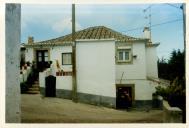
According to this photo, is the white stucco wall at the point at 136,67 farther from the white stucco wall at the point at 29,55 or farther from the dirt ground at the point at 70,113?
the white stucco wall at the point at 29,55

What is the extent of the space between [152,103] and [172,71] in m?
0.44

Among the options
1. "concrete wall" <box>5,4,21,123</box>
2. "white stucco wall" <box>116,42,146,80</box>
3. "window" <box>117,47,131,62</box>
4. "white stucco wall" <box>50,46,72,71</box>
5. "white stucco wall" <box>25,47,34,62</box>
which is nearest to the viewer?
"concrete wall" <box>5,4,21,123</box>

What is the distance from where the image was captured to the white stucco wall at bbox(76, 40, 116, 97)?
3727mm

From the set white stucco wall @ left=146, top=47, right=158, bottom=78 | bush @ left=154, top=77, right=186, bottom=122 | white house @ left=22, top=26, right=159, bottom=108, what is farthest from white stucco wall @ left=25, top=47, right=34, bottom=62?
bush @ left=154, top=77, right=186, bottom=122

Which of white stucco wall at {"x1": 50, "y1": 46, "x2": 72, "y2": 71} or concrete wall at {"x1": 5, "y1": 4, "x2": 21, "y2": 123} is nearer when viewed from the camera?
concrete wall at {"x1": 5, "y1": 4, "x2": 21, "y2": 123}

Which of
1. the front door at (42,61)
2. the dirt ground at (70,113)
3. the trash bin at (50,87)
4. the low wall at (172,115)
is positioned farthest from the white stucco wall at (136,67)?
the front door at (42,61)

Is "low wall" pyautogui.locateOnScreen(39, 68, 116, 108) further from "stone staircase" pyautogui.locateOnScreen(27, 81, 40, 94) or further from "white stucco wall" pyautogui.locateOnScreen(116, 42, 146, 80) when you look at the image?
"white stucco wall" pyautogui.locateOnScreen(116, 42, 146, 80)

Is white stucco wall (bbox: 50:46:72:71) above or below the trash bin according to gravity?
above

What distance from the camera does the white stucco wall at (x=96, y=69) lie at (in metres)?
3.73

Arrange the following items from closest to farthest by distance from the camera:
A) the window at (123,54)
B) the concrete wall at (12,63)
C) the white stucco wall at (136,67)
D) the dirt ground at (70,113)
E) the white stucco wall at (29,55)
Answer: the concrete wall at (12,63) → the dirt ground at (70,113) → the white stucco wall at (29,55) → the white stucco wall at (136,67) → the window at (123,54)

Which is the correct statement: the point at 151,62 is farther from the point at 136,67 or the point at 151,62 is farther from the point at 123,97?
the point at 123,97

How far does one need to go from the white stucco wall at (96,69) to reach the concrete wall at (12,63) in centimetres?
80

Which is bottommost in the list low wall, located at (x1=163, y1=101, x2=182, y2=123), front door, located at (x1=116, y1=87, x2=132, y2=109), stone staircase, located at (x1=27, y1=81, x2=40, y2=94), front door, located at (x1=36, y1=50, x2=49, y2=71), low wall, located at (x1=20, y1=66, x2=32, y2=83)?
low wall, located at (x1=163, y1=101, x2=182, y2=123)

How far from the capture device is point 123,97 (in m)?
3.74
